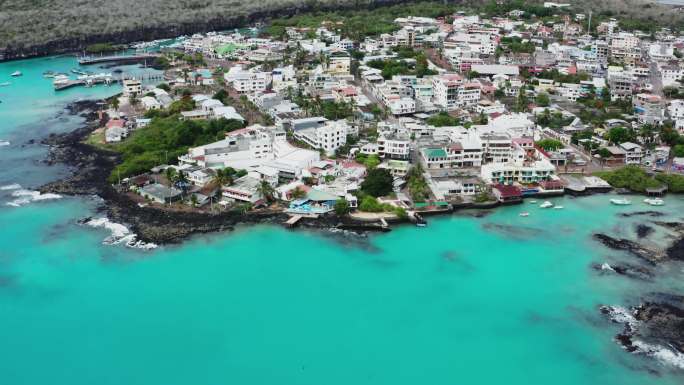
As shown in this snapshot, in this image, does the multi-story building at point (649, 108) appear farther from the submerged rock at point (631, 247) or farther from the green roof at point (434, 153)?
the submerged rock at point (631, 247)

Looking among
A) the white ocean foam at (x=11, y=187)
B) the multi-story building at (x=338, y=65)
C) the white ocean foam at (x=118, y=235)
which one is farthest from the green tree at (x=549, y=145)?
the white ocean foam at (x=11, y=187)

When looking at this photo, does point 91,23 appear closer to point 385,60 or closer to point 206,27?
point 206,27

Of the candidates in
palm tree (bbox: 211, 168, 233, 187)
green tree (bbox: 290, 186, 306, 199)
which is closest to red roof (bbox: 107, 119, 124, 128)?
palm tree (bbox: 211, 168, 233, 187)

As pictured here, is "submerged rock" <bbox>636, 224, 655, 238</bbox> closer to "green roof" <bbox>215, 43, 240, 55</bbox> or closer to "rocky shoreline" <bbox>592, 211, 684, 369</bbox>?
"rocky shoreline" <bbox>592, 211, 684, 369</bbox>

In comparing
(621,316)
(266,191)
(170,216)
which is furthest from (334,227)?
(621,316)

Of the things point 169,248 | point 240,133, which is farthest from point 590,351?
point 240,133

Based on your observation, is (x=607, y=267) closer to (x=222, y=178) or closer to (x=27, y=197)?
(x=222, y=178)
